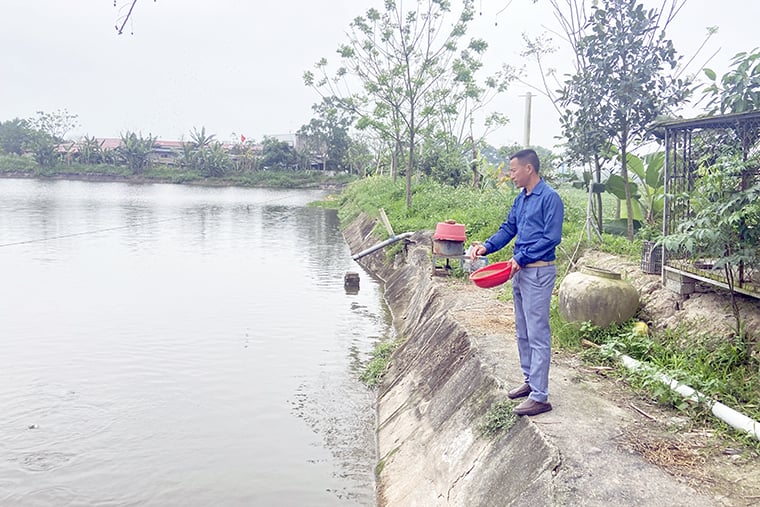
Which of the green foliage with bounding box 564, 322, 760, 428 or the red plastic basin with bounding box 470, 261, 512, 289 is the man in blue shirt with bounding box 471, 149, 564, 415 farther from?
the green foliage with bounding box 564, 322, 760, 428

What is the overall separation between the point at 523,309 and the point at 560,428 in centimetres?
84

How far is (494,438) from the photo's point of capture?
4.63 metres

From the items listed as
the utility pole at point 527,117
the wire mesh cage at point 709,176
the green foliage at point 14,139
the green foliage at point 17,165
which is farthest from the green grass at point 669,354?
the green foliage at point 14,139

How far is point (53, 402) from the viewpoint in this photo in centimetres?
746

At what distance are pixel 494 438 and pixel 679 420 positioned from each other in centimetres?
127

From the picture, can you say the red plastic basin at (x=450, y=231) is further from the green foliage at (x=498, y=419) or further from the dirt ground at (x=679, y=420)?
the green foliage at (x=498, y=419)

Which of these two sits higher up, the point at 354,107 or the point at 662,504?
the point at 354,107

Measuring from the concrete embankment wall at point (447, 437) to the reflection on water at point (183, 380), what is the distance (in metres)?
0.39

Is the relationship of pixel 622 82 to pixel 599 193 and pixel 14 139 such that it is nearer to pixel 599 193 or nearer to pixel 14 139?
pixel 599 193

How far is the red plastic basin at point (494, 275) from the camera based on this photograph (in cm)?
458

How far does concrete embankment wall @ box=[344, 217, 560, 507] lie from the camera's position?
13.4 feet

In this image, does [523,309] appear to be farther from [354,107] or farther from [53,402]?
[354,107]

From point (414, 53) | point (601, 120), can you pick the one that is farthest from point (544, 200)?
point (414, 53)

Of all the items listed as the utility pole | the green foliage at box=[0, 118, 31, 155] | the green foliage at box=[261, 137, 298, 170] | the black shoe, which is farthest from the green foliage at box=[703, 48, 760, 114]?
the green foliage at box=[0, 118, 31, 155]
